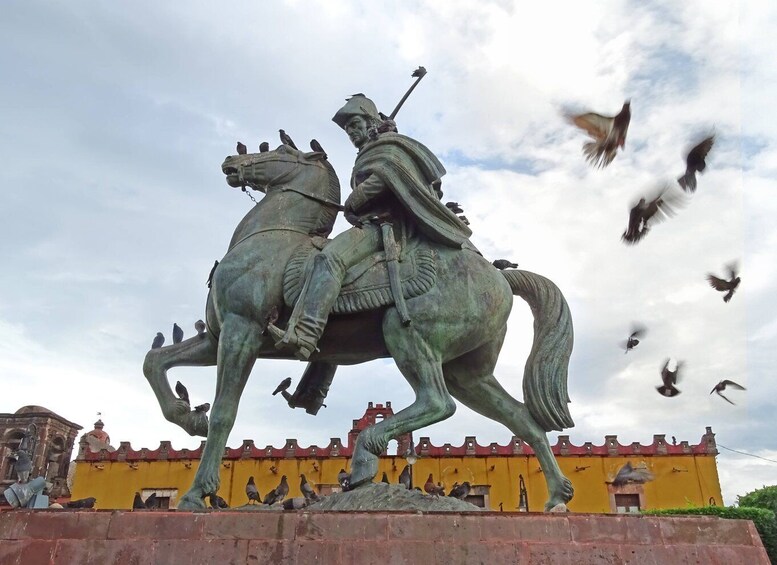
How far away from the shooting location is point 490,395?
588cm

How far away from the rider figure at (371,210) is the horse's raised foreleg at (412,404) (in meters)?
0.63

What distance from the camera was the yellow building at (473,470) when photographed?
29812 mm

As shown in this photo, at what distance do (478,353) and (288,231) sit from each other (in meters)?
2.01

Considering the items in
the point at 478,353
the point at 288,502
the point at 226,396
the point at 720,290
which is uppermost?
the point at 720,290

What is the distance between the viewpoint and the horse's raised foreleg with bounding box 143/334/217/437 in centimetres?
580

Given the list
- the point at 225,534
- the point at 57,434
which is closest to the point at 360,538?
the point at 225,534

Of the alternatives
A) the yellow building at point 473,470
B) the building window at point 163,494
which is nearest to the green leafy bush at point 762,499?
the yellow building at point 473,470

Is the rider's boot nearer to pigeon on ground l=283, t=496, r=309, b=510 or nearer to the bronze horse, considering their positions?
the bronze horse

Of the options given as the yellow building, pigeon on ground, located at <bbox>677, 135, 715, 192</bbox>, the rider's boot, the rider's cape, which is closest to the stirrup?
the rider's boot

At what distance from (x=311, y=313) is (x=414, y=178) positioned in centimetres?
159

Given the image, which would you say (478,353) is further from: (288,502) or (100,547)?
(100,547)

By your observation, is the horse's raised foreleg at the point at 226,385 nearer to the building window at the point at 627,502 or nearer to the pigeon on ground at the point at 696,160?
the pigeon on ground at the point at 696,160

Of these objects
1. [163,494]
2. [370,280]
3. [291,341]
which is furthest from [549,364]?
[163,494]

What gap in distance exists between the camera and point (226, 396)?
5371 mm
